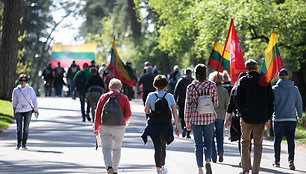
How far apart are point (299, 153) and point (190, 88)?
17.8ft

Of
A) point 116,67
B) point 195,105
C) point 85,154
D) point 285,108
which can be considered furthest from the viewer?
point 116,67

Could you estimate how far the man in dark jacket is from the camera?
9.67 m

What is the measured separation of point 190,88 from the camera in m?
10.2

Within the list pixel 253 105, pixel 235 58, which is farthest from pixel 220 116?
pixel 253 105

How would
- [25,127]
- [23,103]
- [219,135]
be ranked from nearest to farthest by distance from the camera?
[219,135] < [23,103] < [25,127]

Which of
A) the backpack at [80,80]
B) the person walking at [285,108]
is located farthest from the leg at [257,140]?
the backpack at [80,80]

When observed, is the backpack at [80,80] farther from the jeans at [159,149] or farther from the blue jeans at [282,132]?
the jeans at [159,149]

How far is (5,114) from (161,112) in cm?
1462

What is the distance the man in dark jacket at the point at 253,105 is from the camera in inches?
381

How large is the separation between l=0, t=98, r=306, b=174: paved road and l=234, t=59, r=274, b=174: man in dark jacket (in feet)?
4.02

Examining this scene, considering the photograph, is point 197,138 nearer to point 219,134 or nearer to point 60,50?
point 219,134

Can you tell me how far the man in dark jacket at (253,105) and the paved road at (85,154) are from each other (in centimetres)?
122

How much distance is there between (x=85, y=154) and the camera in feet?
44.7

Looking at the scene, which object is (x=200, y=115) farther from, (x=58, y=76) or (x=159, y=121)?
(x=58, y=76)
